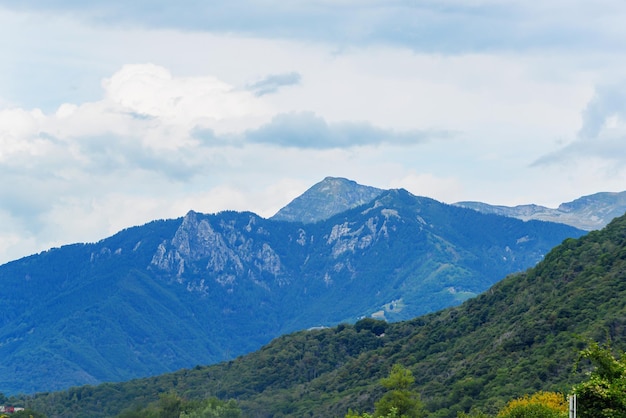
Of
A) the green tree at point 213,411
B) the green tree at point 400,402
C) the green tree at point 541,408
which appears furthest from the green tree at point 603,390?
the green tree at point 213,411

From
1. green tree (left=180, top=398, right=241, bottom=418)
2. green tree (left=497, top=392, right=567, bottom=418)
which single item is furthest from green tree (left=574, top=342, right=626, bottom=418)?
green tree (left=180, top=398, right=241, bottom=418)

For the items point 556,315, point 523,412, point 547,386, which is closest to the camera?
point 523,412

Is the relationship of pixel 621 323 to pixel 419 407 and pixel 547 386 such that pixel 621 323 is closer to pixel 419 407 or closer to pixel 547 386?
pixel 547 386

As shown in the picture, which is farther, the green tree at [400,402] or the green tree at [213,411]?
the green tree at [213,411]

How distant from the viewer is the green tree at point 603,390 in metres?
52.1

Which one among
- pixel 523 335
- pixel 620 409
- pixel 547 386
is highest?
pixel 523 335

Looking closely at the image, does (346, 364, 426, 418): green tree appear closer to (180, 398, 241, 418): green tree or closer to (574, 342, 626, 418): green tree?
(180, 398, 241, 418): green tree

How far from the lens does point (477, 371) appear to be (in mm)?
161625

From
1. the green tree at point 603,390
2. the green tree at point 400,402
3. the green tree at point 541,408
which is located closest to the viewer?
the green tree at point 603,390

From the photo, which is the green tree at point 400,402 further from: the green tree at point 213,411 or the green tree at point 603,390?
the green tree at point 603,390

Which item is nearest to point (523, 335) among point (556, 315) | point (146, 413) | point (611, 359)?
point (556, 315)

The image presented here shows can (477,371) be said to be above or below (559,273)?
below

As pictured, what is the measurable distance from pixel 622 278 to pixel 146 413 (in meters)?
87.7

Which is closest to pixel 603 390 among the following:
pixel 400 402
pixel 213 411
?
pixel 400 402
